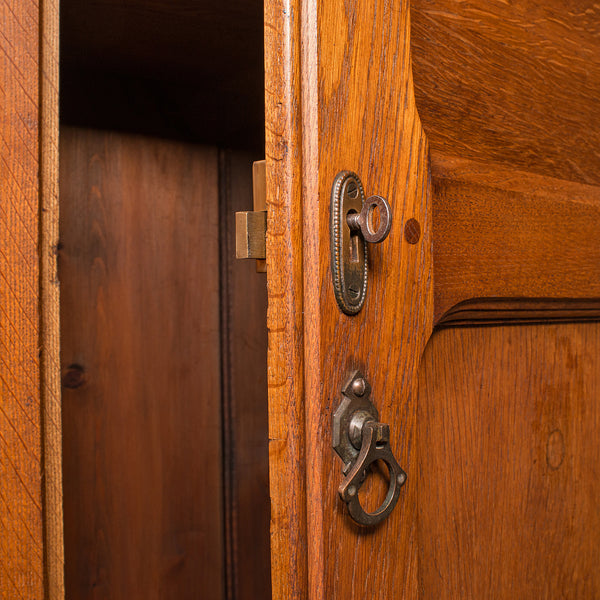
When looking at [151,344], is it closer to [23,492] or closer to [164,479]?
[164,479]

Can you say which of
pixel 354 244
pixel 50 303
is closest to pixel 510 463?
pixel 354 244

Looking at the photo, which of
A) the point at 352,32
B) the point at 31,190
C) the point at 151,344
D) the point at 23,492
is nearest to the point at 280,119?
the point at 352,32

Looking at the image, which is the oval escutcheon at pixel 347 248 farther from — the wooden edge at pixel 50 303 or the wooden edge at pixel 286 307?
the wooden edge at pixel 50 303

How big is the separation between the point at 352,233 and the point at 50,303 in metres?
0.29

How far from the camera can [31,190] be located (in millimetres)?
479

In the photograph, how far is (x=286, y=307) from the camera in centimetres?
38

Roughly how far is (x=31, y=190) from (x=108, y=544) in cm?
76

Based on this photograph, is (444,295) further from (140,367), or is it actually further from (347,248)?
(140,367)

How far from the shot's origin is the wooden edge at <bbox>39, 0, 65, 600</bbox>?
49cm

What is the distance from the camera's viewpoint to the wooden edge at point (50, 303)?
0.49m

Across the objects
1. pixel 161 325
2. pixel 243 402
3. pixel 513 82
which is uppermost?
pixel 513 82

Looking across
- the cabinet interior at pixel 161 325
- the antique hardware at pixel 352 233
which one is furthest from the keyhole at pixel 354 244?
the cabinet interior at pixel 161 325

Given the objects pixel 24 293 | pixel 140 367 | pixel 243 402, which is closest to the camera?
pixel 24 293

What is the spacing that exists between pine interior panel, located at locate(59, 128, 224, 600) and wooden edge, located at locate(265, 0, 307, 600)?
71 centimetres
